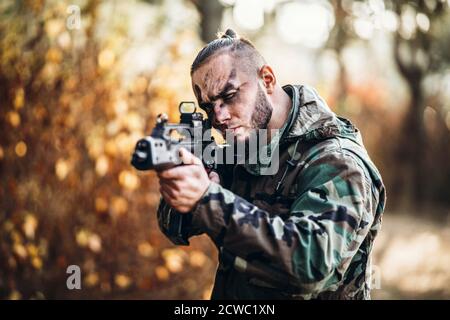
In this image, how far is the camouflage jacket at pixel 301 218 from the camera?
5.50ft

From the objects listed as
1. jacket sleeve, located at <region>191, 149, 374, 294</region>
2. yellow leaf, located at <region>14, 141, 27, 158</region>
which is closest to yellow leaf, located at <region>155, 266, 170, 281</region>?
yellow leaf, located at <region>14, 141, 27, 158</region>

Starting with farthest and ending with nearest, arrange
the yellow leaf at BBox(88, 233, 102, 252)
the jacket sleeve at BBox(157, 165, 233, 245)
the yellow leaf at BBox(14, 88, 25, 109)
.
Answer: the yellow leaf at BBox(88, 233, 102, 252)
the yellow leaf at BBox(14, 88, 25, 109)
the jacket sleeve at BBox(157, 165, 233, 245)

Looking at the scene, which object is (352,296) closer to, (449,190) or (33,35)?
(33,35)

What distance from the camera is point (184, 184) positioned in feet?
5.56

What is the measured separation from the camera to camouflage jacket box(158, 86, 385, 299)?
1677 millimetres

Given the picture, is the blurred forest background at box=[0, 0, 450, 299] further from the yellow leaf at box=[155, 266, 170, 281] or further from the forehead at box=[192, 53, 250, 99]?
the forehead at box=[192, 53, 250, 99]

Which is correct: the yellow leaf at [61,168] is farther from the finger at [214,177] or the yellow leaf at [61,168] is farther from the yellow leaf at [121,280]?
the finger at [214,177]

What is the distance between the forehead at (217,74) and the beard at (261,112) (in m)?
0.11

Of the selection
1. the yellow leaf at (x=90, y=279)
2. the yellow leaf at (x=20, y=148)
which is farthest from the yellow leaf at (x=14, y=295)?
the yellow leaf at (x=20, y=148)

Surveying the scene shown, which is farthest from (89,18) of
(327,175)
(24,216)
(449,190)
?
(449,190)

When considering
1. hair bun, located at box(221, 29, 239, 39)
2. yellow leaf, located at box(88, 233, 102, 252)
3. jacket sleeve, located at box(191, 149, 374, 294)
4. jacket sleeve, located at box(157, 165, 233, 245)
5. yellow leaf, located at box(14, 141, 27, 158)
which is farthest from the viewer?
yellow leaf, located at box(88, 233, 102, 252)

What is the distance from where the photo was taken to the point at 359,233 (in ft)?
6.08

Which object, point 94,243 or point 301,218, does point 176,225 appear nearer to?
point 301,218

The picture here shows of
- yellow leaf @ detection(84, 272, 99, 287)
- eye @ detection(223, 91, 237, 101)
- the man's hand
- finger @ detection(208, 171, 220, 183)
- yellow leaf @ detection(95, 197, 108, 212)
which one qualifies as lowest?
yellow leaf @ detection(84, 272, 99, 287)
